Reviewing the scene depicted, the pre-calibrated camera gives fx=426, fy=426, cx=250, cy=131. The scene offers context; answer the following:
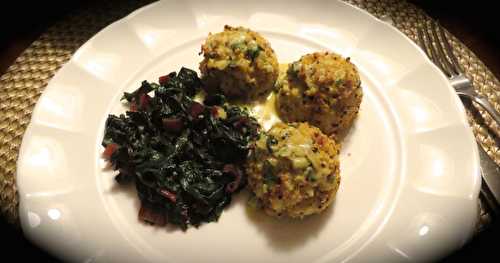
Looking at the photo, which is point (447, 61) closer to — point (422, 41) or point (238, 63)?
point (422, 41)

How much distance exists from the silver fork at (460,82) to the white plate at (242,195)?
0.26m

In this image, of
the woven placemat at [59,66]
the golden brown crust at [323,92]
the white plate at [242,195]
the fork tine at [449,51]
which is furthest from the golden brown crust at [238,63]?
the fork tine at [449,51]

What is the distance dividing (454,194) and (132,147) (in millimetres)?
2392

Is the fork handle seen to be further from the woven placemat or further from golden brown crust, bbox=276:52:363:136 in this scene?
golden brown crust, bbox=276:52:363:136

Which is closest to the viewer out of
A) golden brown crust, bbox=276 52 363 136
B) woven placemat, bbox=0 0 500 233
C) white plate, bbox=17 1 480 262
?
white plate, bbox=17 1 480 262

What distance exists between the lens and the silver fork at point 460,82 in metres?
3.30

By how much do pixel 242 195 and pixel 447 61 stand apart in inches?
93.8

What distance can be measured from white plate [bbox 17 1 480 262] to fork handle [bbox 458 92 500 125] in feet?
1.11

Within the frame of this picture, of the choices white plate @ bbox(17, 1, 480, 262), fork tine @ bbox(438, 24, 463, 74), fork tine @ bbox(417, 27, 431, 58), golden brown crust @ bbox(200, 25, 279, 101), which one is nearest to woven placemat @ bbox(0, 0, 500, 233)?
fork tine @ bbox(417, 27, 431, 58)

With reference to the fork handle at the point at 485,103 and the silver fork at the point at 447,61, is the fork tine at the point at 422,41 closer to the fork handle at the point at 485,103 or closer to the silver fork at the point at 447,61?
the silver fork at the point at 447,61

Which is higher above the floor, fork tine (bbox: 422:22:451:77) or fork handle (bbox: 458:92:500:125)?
fork tine (bbox: 422:22:451:77)

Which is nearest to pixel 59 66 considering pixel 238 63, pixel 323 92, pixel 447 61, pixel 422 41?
pixel 238 63

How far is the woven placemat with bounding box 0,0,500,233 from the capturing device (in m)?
3.45

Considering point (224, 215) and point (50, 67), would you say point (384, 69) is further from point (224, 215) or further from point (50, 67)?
point (50, 67)
